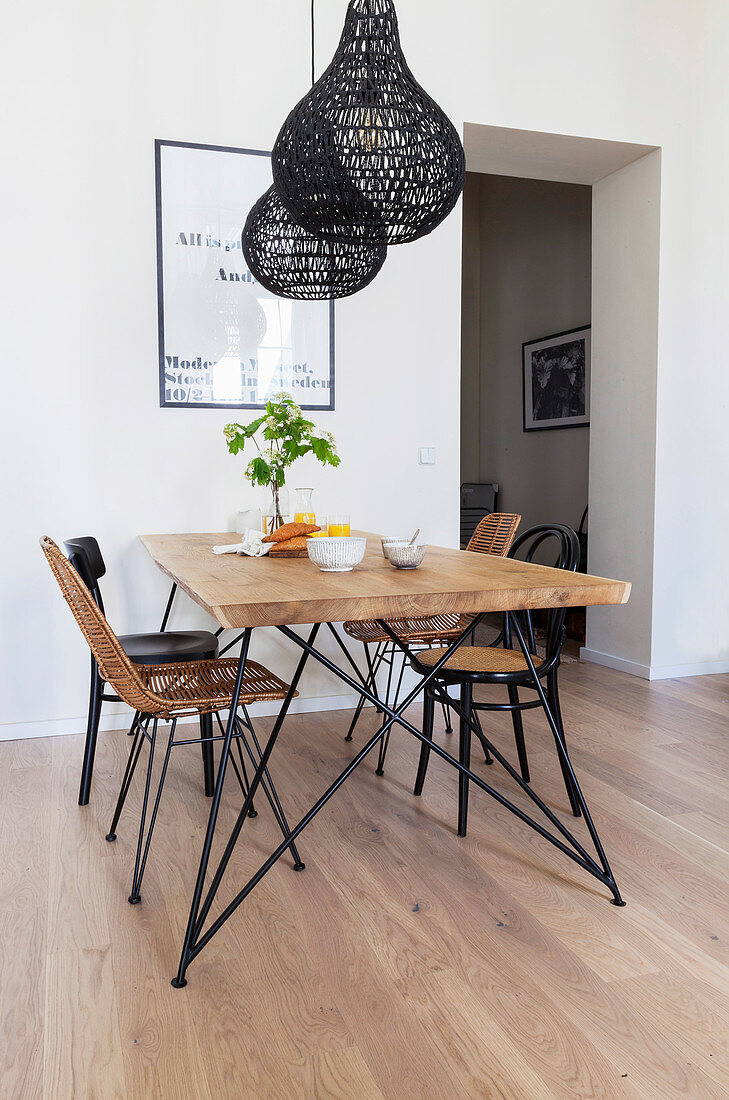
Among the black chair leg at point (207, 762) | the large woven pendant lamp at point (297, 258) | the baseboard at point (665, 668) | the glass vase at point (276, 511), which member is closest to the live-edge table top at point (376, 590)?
the black chair leg at point (207, 762)

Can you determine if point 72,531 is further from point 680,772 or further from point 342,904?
point 680,772

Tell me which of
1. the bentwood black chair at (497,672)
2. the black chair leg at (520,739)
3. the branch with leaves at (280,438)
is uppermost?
the branch with leaves at (280,438)

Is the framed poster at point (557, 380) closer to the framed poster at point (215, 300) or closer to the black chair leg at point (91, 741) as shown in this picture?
the framed poster at point (215, 300)

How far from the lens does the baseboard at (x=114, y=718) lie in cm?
332

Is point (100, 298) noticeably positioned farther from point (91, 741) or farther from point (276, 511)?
point (91, 741)

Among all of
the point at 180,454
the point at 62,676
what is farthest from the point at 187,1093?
the point at 180,454

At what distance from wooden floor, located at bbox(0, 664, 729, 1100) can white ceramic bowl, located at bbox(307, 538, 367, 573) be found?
0.76 m

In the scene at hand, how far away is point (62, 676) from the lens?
3.37 meters

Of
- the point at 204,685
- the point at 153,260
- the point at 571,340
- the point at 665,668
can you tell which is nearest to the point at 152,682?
the point at 204,685

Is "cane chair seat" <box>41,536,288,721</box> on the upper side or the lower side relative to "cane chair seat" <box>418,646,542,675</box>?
upper

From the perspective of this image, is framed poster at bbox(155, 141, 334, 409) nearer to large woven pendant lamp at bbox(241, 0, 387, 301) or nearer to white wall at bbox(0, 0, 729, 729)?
white wall at bbox(0, 0, 729, 729)

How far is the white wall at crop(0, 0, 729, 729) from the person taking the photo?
325cm

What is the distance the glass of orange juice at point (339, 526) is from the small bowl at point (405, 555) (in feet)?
1.73

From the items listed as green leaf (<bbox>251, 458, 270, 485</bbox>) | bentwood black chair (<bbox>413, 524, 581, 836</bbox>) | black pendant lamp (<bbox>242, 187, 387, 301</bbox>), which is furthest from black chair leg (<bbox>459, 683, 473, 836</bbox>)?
black pendant lamp (<bbox>242, 187, 387, 301</bbox>)
